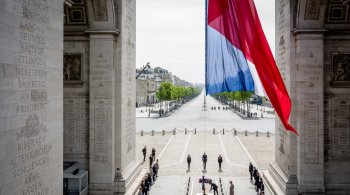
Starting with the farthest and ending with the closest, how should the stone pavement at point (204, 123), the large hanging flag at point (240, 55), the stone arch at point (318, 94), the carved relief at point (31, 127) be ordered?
the stone pavement at point (204, 123) < the stone arch at point (318, 94) < the large hanging flag at point (240, 55) < the carved relief at point (31, 127)

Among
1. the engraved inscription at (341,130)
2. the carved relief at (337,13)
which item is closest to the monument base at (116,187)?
the engraved inscription at (341,130)

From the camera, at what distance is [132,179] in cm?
2303

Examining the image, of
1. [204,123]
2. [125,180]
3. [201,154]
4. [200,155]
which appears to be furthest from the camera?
[204,123]

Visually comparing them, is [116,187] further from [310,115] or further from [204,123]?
[204,123]

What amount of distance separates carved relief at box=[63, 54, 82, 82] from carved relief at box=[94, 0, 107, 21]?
259 cm

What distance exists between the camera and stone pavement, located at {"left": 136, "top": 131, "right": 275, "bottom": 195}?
24.3 meters

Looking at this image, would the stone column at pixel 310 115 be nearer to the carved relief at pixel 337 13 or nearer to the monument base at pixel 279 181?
the monument base at pixel 279 181

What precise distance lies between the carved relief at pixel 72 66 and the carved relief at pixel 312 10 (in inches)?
533

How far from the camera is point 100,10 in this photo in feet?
65.9

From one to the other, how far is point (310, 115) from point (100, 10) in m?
13.6

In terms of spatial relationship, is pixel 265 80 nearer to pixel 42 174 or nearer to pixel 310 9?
pixel 42 174

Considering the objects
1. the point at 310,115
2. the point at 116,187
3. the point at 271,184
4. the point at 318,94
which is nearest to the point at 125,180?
the point at 116,187

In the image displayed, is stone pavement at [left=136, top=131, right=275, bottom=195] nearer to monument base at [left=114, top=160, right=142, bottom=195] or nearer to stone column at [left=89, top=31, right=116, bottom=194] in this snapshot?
monument base at [left=114, top=160, right=142, bottom=195]

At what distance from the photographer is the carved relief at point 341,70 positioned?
19766mm
